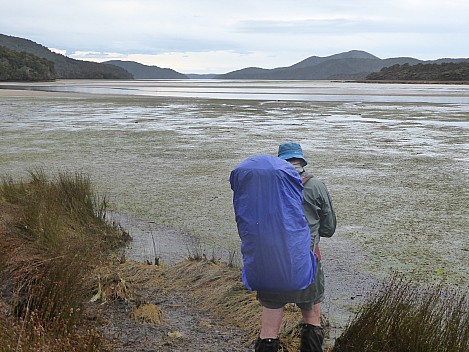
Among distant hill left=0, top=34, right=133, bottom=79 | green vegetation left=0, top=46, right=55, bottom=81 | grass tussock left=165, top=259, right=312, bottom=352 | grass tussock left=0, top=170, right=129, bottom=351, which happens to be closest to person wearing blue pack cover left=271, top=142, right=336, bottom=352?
grass tussock left=165, top=259, right=312, bottom=352

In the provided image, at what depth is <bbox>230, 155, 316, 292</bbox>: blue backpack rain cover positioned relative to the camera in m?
2.91

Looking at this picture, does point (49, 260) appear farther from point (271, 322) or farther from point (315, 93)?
point (315, 93)

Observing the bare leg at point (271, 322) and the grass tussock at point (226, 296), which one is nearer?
the bare leg at point (271, 322)

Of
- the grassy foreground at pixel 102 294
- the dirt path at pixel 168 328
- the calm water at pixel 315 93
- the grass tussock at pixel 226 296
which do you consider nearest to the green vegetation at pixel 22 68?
the calm water at pixel 315 93

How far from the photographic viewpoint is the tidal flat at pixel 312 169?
6.75 metres

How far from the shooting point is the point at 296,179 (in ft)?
9.78

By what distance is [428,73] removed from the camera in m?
115

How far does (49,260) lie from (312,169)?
24.3ft

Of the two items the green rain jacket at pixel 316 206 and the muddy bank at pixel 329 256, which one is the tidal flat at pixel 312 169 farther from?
the green rain jacket at pixel 316 206

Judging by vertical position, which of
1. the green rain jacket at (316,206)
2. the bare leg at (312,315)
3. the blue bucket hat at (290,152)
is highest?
the blue bucket hat at (290,152)

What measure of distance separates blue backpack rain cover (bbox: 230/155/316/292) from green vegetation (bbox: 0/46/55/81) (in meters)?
102

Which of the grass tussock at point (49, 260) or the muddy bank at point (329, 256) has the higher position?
the grass tussock at point (49, 260)

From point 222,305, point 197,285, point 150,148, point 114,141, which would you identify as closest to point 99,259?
point 197,285

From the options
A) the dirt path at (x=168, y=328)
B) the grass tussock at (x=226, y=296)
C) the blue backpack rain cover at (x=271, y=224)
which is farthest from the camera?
the grass tussock at (x=226, y=296)
